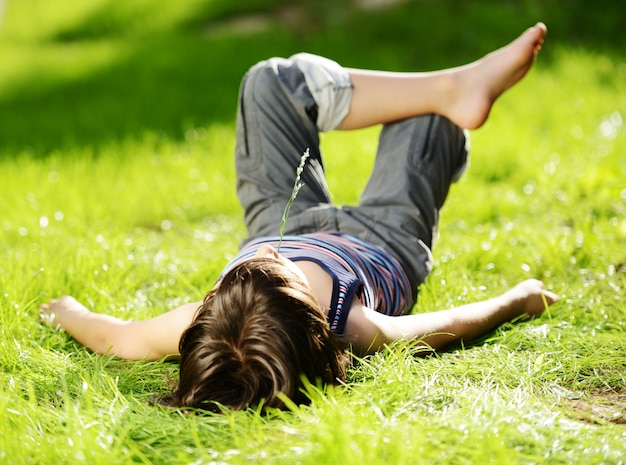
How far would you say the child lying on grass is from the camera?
1704mm

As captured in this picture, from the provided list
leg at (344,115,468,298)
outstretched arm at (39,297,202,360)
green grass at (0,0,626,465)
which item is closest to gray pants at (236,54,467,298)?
leg at (344,115,468,298)

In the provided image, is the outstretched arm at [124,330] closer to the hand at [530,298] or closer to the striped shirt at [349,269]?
the striped shirt at [349,269]

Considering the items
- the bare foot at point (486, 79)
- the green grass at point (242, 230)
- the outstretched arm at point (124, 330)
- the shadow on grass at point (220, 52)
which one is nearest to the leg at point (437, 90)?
the bare foot at point (486, 79)

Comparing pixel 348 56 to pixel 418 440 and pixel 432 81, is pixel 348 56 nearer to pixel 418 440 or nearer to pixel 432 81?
pixel 432 81

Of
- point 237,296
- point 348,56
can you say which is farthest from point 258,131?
point 348,56

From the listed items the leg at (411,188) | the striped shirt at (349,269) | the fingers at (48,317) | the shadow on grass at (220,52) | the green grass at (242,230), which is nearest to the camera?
the green grass at (242,230)

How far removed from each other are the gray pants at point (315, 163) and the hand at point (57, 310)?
21.4 inches

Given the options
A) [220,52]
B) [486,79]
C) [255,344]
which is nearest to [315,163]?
[486,79]

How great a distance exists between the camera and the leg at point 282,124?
94.2 inches

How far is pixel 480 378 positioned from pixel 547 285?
0.78 metres

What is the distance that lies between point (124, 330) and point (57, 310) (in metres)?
0.30

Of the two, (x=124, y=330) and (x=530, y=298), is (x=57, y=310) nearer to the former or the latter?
(x=124, y=330)

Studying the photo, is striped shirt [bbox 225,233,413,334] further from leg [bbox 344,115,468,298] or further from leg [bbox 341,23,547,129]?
leg [bbox 341,23,547,129]

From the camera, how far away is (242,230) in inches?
131
